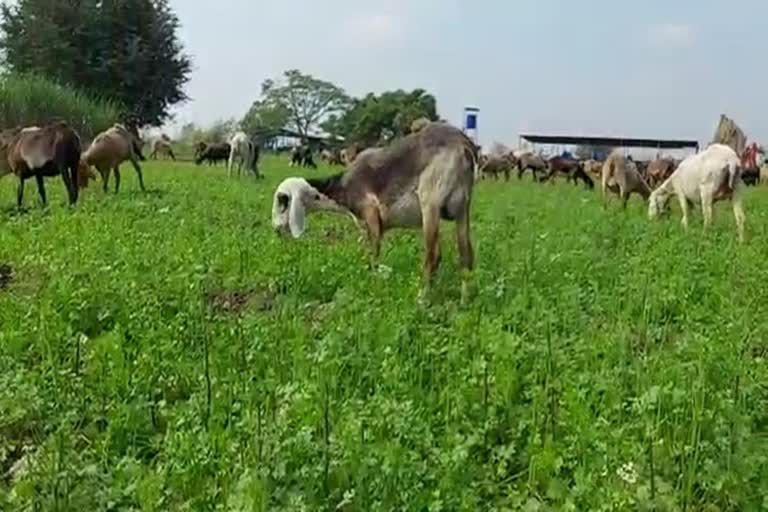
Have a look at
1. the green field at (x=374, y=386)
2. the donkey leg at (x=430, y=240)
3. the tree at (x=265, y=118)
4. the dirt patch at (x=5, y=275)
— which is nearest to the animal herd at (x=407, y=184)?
the donkey leg at (x=430, y=240)

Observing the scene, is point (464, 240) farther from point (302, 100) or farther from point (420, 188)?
point (302, 100)

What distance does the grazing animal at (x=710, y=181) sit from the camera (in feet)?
43.3

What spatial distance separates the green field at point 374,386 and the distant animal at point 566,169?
2944cm

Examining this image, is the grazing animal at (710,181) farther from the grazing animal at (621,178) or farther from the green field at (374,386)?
the green field at (374,386)

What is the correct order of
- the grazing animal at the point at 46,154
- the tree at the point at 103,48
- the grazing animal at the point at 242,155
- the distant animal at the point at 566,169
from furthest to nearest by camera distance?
1. the tree at the point at 103,48
2. the distant animal at the point at 566,169
3. the grazing animal at the point at 242,155
4. the grazing animal at the point at 46,154

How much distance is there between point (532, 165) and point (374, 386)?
129 feet

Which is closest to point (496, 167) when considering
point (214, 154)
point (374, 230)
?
point (214, 154)

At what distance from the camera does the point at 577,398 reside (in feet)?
13.6

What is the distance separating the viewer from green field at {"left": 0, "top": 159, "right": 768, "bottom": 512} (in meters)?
3.51

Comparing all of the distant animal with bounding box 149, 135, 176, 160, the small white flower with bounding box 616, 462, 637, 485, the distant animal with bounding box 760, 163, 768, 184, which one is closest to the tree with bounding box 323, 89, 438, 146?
the distant animal with bounding box 149, 135, 176, 160

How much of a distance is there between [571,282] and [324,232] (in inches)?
201

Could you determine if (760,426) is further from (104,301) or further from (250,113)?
(250,113)

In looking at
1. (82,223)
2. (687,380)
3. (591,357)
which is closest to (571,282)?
(591,357)

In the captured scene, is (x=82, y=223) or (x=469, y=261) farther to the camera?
(x=82, y=223)
